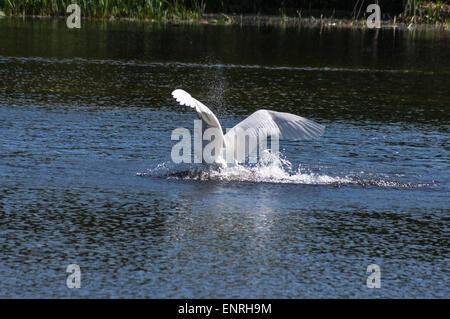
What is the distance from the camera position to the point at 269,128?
1034cm

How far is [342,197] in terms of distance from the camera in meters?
9.70

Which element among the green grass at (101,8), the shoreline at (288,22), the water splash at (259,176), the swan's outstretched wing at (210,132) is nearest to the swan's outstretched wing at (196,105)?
the swan's outstretched wing at (210,132)

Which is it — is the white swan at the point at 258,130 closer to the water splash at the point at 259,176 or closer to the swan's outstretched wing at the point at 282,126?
Result: the swan's outstretched wing at the point at 282,126

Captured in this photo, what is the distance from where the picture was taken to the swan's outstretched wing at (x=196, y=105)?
905 centimetres

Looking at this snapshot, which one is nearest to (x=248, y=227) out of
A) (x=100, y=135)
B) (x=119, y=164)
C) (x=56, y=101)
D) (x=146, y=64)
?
(x=119, y=164)

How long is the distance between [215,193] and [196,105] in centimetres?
104

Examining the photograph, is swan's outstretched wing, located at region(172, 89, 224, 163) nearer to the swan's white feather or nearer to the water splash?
the swan's white feather

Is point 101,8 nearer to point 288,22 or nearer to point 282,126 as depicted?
point 288,22

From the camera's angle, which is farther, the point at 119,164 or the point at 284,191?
the point at 119,164

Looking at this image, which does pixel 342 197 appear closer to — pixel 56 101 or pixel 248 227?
pixel 248 227

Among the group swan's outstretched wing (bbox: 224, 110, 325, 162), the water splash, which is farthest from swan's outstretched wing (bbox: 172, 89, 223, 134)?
the water splash

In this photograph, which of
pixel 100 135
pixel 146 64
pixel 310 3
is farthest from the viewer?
pixel 310 3

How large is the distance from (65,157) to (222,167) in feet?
6.65

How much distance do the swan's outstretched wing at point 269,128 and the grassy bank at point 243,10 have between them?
78.2 ft
